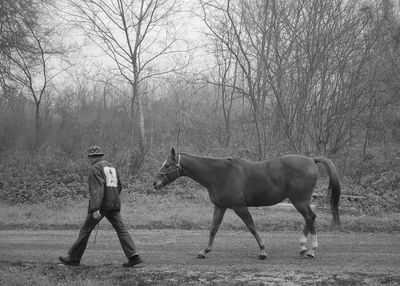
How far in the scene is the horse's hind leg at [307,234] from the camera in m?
9.59

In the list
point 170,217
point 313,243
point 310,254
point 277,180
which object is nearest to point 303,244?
point 313,243

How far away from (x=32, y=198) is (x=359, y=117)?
1403cm

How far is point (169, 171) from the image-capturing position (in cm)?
992

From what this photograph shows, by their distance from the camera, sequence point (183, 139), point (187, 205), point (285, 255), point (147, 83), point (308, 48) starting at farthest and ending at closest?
point (147, 83)
point (183, 139)
point (308, 48)
point (187, 205)
point (285, 255)

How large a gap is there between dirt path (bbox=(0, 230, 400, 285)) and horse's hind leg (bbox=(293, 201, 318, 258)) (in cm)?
19

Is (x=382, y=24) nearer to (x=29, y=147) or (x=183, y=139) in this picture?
(x=183, y=139)

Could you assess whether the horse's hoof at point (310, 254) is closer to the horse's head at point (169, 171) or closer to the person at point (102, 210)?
the horse's head at point (169, 171)

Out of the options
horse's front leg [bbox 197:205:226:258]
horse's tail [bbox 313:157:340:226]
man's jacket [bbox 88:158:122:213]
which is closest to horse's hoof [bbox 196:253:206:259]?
horse's front leg [bbox 197:205:226:258]

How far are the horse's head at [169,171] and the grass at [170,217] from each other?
3657 mm

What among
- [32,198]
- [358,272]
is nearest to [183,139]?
[32,198]

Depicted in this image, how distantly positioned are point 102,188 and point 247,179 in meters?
2.85

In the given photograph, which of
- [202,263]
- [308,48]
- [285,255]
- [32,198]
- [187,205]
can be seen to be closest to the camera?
[202,263]

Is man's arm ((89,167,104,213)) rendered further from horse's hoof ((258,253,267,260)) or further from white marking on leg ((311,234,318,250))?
white marking on leg ((311,234,318,250))

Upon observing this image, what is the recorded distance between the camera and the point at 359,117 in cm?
2283
